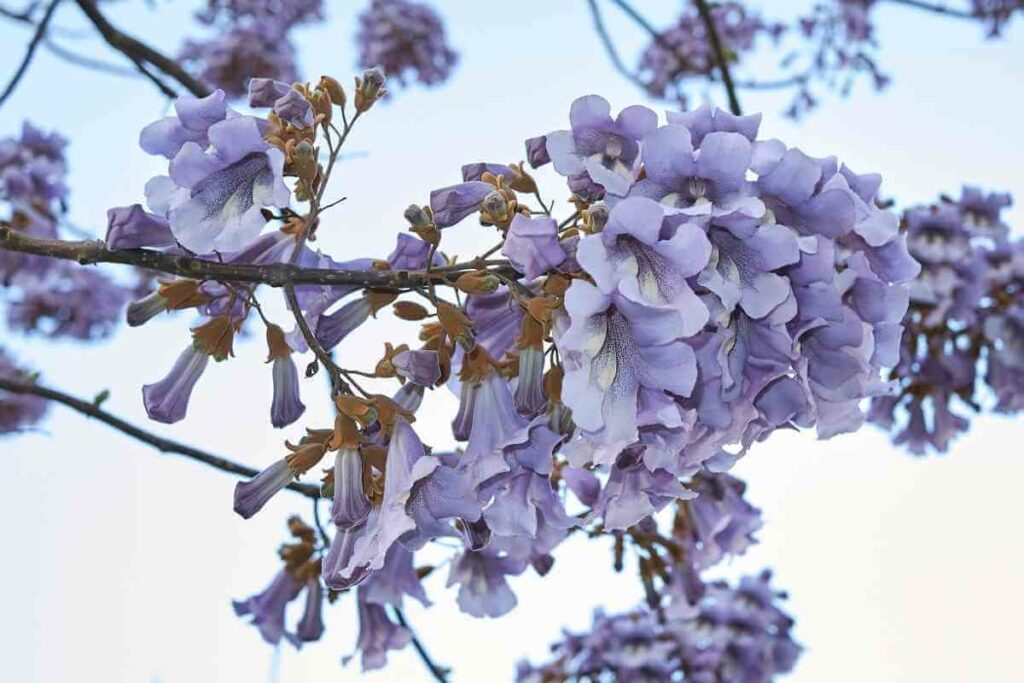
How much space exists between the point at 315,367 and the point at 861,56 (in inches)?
335

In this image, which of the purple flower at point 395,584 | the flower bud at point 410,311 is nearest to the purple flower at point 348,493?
the flower bud at point 410,311

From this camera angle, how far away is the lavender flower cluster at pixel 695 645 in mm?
6516

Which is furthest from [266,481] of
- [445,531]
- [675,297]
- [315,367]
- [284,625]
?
[284,625]

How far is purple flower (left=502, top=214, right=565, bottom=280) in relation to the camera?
6.52 feet

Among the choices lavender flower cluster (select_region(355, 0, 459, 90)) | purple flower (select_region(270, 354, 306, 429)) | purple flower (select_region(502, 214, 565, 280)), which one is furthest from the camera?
lavender flower cluster (select_region(355, 0, 459, 90))

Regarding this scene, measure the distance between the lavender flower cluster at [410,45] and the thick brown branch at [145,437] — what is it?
8.52 metres

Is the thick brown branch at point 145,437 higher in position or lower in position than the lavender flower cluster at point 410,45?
lower

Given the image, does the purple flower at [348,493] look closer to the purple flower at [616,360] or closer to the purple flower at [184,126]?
the purple flower at [616,360]

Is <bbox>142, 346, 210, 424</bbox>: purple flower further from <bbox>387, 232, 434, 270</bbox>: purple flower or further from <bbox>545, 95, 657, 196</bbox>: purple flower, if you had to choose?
<bbox>545, 95, 657, 196</bbox>: purple flower

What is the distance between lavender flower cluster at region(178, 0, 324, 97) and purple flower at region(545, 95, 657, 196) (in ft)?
29.7

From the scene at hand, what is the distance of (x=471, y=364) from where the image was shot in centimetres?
238

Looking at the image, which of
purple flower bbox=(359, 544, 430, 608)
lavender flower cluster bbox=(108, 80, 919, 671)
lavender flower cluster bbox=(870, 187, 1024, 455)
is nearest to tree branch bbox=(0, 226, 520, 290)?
lavender flower cluster bbox=(108, 80, 919, 671)

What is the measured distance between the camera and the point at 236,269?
2223 millimetres

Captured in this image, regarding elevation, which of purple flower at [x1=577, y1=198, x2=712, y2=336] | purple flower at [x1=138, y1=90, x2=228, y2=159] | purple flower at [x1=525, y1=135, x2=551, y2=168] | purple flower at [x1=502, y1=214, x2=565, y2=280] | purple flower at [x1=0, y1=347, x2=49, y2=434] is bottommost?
purple flower at [x1=577, y1=198, x2=712, y2=336]
